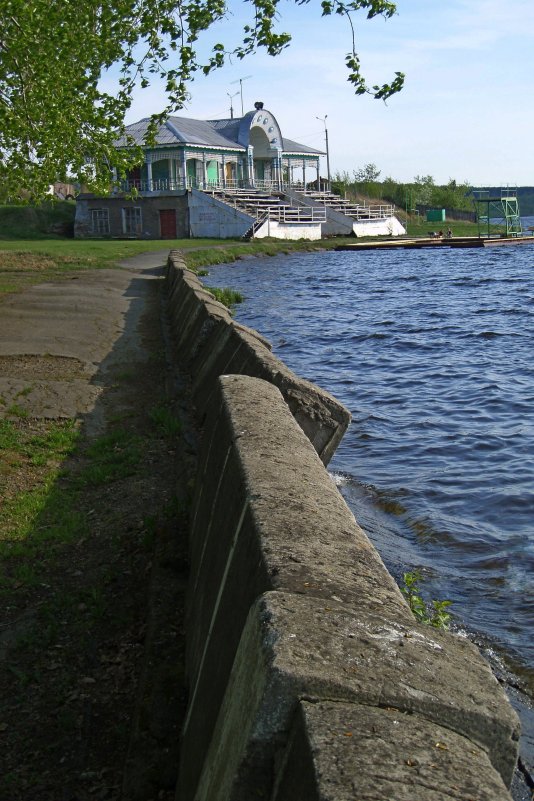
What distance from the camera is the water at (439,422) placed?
6.66 metres

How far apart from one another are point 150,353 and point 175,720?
9796mm

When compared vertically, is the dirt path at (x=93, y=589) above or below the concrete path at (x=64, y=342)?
below

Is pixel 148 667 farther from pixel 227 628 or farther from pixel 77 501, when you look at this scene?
pixel 77 501

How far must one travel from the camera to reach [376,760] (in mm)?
1814

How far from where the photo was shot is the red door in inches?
2311

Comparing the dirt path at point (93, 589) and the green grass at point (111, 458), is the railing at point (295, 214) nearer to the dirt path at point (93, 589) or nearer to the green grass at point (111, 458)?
the dirt path at point (93, 589)

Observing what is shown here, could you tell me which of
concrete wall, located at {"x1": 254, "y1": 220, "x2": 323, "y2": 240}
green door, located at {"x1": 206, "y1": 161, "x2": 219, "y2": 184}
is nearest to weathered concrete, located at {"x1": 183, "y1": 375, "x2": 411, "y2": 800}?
concrete wall, located at {"x1": 254, "y1": 220, "x2": 323, "y2": 240}

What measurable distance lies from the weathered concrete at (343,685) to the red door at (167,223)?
190 ft

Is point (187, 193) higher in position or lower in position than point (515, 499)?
higher

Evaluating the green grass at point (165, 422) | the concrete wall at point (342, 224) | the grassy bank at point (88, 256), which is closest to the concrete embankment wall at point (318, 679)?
the green grass at point (165, 422)

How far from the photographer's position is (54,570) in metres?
5.58

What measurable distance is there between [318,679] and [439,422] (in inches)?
404

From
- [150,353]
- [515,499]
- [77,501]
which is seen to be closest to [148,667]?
[77,501]

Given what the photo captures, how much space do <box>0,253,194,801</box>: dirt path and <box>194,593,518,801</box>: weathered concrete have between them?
4.10 feet
